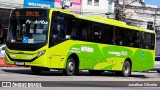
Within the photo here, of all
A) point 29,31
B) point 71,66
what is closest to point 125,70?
point 71,66

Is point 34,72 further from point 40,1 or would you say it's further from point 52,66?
point 40,1

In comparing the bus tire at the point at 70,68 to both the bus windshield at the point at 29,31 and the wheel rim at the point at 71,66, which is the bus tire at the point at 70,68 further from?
the bus windshield at the point at 29,31

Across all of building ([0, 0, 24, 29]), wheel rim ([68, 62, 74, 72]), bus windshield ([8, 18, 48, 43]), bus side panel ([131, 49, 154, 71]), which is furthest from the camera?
building ([0, 0, 24, 29])

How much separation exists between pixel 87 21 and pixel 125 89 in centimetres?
778

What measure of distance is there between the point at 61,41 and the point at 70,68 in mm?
1552

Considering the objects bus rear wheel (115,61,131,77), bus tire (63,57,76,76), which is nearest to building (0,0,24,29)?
bus rear wheel (115,61,131,77)

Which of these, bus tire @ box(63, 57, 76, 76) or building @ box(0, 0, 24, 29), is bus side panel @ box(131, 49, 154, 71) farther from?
building @ box(0, 0, 24, 29)

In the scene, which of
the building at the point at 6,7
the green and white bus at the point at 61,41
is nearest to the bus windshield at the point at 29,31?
the green and white bus at the point at 61,41

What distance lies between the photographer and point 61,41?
21.6 meters

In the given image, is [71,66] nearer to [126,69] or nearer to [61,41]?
[61,41]

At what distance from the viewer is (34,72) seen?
23234 millimetres

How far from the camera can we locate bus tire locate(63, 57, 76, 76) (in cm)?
2214

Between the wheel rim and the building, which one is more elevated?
the building

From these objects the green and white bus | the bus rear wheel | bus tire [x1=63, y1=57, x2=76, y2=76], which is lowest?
the bus rear wheel
